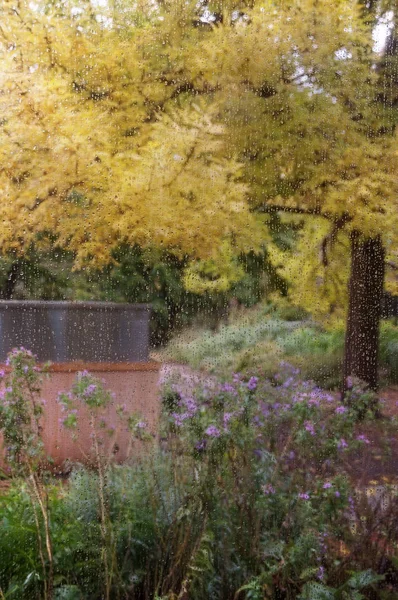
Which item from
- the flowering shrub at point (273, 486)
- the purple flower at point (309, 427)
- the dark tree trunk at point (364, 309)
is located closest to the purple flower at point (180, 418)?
the flowering shrub at point (273, 486)

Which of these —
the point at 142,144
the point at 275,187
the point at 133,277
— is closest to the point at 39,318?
the point at 133,277

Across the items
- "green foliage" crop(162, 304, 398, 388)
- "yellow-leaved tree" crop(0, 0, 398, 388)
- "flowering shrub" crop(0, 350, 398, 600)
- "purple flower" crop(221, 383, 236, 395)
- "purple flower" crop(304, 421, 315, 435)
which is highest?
"yellow-leaved tree" crop(0, 0, 398, 388)

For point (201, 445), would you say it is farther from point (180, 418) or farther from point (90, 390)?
point (90, 390)

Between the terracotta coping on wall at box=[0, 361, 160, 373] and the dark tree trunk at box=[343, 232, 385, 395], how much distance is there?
1.66 feet

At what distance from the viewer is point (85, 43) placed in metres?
1.84

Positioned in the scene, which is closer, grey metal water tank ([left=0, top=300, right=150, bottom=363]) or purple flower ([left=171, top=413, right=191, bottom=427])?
purple flower ([left=171, top=413, right=191, bottom=427])

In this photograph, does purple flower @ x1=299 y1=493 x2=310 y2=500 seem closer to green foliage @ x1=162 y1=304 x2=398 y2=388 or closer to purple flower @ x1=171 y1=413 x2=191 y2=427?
purple flower @ x1=171 y1=413 x2=191 y2=427

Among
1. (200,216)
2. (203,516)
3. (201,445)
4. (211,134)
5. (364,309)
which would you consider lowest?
(203,516)

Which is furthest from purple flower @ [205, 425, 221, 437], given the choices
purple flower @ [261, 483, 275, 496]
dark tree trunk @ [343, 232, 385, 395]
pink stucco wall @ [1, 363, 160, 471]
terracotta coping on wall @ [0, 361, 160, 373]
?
dark tree trunk @ [343, 232, 385, 395]

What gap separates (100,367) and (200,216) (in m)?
0.45

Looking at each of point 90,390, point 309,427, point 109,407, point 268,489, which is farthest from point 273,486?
point 109,407

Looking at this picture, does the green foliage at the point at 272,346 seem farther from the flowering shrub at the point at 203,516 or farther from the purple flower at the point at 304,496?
the purple flower at the point at 304,496

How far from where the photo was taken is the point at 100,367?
1.85 meters

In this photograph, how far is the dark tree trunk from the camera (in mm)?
1911
